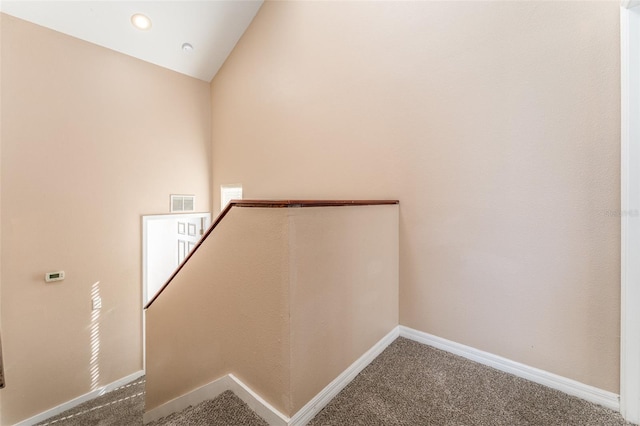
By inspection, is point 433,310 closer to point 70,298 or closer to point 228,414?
point 228,414

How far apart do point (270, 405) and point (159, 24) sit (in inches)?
149

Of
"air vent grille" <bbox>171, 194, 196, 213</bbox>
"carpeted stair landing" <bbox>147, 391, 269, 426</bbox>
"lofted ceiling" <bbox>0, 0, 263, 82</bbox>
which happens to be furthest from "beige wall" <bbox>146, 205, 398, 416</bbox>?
"lofted ceiling" <bbox>0, 0, 263, 82</bbox>

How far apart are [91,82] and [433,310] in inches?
162

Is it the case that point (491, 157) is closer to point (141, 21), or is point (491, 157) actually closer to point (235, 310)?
point (235, 310)

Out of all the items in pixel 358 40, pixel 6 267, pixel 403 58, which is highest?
pixel 358 40

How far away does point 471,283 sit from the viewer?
163 centimetres

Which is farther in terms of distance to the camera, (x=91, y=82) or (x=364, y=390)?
(x=91, y=82)

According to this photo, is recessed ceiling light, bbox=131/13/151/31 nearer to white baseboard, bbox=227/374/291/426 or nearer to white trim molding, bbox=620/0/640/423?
white baseboard, bbox=227/374/291/426

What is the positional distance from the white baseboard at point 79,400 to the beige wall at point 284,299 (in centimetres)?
203

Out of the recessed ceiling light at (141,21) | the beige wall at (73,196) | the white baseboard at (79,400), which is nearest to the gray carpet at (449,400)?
the beige wall at (73,196)

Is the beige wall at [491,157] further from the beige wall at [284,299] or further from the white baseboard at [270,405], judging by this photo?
the white baseboard at [270,405]

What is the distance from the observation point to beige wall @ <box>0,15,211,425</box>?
8.08 feet

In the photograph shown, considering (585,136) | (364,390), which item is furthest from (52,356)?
(585,136)

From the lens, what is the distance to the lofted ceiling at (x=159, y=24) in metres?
2.53
